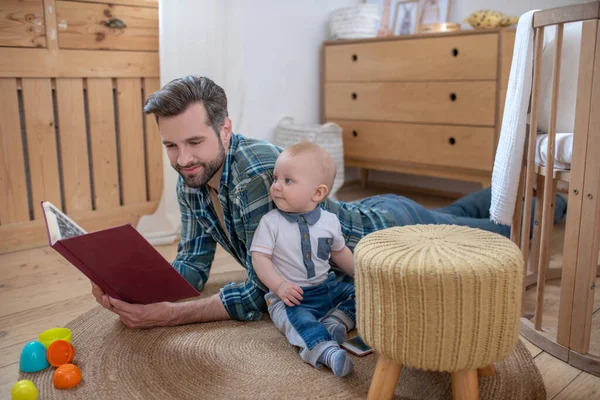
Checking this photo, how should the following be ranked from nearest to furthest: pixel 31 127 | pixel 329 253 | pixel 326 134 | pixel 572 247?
pixel 572 247 → pixel 329 253 → pixel 31 127 → pixel 326 134

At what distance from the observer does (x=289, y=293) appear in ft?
4.40

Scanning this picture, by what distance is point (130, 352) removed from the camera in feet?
4.48

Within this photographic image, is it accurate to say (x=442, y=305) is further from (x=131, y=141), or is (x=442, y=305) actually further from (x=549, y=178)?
(x=131, y=141)

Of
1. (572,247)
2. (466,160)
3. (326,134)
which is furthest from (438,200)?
(572,247)

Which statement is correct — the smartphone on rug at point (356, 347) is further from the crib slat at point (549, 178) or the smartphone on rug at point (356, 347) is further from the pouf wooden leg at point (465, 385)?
the crib slat at point (549, 178)

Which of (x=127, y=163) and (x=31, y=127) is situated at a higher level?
(x=31, y=127)

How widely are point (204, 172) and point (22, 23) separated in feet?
3.89

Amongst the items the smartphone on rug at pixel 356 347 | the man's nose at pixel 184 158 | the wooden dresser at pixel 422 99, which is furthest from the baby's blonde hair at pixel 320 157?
the wooden dresser at pixel 422 99

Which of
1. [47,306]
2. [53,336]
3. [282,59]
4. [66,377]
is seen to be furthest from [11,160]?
[282,59]

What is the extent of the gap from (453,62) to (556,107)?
1.40 meters

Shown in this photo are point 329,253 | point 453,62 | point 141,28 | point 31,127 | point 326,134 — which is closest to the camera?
point 329,253

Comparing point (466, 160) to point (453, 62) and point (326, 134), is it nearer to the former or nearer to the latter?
point (453, 62)

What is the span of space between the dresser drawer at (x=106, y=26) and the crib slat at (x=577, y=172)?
181 centimetres

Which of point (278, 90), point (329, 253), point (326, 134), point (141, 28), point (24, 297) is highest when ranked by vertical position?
point (141, 28)
